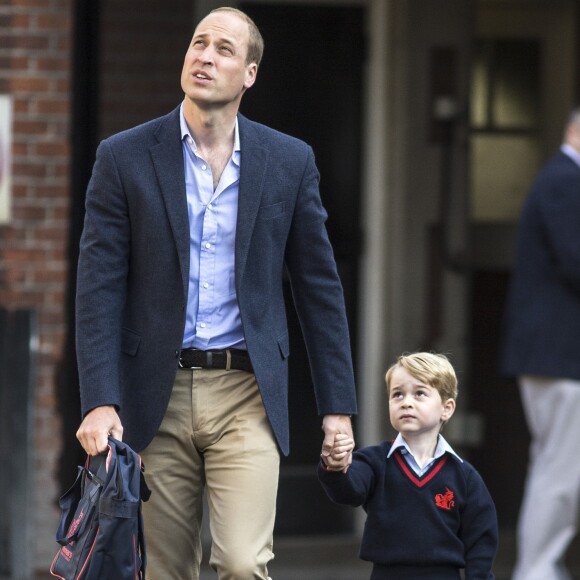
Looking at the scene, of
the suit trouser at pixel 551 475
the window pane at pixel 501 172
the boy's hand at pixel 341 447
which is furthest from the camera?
the window pane at pixel 501 172

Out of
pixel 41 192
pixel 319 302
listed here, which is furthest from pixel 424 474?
pixel 41 192

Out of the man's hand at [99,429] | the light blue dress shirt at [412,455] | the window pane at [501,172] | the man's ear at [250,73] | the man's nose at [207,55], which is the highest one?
the man's nose at [207,55]

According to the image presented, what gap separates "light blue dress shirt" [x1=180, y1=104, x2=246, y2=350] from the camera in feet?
13.4

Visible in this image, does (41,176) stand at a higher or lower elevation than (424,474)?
higher

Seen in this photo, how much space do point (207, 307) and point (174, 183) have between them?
357 mm

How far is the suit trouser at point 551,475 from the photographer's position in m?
5.96

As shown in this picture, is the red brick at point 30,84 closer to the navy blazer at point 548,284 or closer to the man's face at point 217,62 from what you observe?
the navy blazer at point 548,284

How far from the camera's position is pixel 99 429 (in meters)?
3.87

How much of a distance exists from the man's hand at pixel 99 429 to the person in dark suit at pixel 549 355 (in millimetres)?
2518

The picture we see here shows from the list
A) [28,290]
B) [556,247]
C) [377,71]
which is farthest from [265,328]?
[377,71]

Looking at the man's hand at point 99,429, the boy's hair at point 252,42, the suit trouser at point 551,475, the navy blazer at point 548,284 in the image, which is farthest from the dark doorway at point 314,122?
the man's hand at point 99,429

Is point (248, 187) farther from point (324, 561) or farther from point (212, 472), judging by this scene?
point (324, 561)

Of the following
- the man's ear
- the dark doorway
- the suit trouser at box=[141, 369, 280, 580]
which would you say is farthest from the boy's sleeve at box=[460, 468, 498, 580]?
the dark doorway

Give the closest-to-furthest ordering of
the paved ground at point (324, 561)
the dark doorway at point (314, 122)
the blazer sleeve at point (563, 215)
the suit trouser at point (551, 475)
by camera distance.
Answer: the blazer sleeve at point (563, 215), the suit trouser at point (551, 475), the paved ground at point (324, 561), the dark doorway at point (314, 122)
